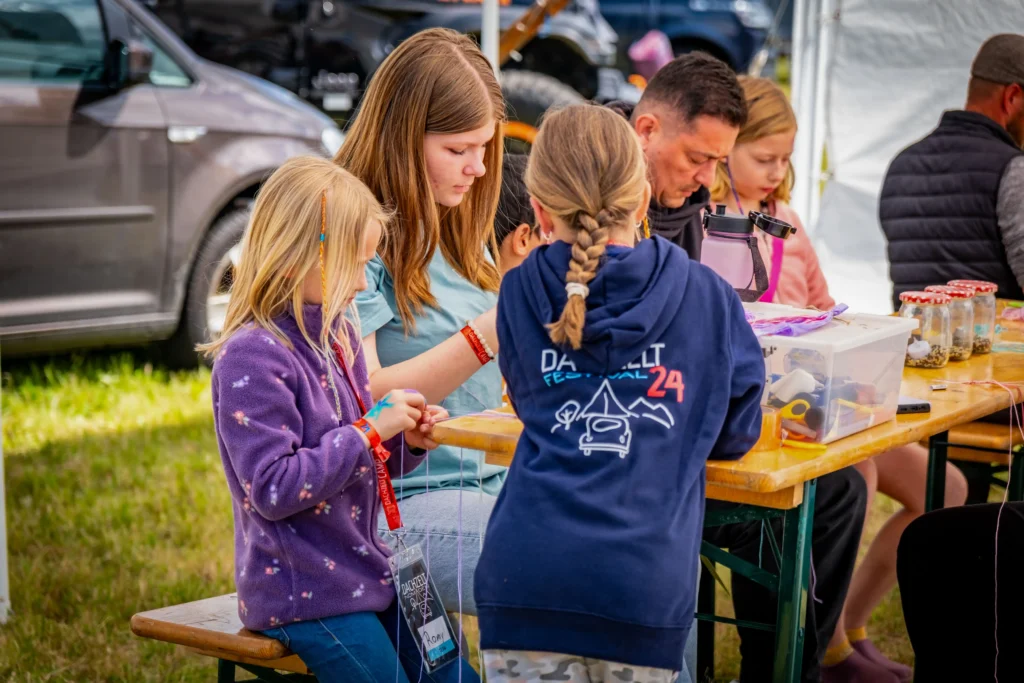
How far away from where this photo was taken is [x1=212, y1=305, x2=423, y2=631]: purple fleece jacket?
206 centimetres

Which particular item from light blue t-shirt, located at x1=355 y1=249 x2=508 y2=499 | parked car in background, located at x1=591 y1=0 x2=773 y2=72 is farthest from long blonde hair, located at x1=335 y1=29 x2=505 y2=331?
parked car in background, located at x1=591 y1=0 x2=773 y2=72

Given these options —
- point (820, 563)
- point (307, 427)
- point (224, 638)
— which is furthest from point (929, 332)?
point (224, 638)

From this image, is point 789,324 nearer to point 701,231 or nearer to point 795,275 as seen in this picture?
point 701,231

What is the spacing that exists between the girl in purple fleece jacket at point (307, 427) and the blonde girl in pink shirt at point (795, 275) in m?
1.55

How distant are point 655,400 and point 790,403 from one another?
436 millimetres

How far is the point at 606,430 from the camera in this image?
1.88m

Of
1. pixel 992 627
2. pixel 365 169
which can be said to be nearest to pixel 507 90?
pixel 365 169

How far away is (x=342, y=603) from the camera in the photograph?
2180mm

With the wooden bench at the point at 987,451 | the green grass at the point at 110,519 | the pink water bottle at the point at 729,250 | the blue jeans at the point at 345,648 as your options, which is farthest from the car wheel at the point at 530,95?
the blue jeans at the point at 345,648

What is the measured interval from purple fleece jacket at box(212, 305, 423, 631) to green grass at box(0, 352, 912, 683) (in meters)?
1.37

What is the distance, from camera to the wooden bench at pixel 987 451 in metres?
3.05

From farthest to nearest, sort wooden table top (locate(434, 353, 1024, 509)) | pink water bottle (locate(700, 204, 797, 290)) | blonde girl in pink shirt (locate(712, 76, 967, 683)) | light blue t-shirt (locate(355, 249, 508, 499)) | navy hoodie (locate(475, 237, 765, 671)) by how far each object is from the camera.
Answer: blonde girl in pink shirt (locate(712, 76, 967, 683)) < pink water bottle (locate(700, 204, 797, 290)) < light blue t-shirt (locate(355, 249, 508, 499)) < wooden table top (locate(434, 353, 1024, 509)) < navy hoodie (locate(475, 237, 765, 671))

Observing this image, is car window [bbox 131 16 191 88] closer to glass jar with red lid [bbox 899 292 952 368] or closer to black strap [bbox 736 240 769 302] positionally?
black strap [bbox 736 240 769 302]

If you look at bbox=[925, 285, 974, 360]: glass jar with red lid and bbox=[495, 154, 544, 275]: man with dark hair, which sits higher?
bbox=[495, 154, 544, 275]: man with dark hair
